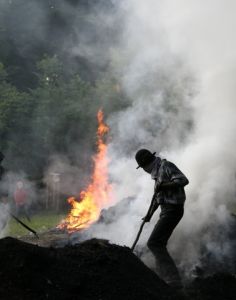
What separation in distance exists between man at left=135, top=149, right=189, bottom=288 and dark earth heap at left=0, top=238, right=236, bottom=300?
396mm

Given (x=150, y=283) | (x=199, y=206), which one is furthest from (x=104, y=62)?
(x=150, y=283)

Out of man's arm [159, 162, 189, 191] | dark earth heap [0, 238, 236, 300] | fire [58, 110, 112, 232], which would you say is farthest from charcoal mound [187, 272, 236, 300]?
fire [58, 110, 112, 232]

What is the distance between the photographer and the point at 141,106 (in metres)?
19.8

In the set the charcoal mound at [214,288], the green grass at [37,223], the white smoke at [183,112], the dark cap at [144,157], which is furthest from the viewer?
the green grass at [37,223]

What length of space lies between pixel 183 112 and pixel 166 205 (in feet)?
30.1

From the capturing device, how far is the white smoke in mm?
11023

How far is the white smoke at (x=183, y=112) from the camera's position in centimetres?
1102

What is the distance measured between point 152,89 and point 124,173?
166 inches

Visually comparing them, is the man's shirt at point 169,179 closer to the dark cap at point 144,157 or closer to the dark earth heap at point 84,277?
the dark cap at point 144,157

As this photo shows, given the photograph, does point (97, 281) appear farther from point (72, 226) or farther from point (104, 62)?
point (104, 62)

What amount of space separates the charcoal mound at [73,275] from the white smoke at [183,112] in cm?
294

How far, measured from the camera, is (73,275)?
6.28m

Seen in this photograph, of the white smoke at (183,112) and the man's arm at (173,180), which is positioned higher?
the white smoke at (183,112)

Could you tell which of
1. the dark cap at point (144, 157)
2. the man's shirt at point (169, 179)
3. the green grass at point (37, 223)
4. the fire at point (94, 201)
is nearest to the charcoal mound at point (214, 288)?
the man's shirt at point (169, 179)
